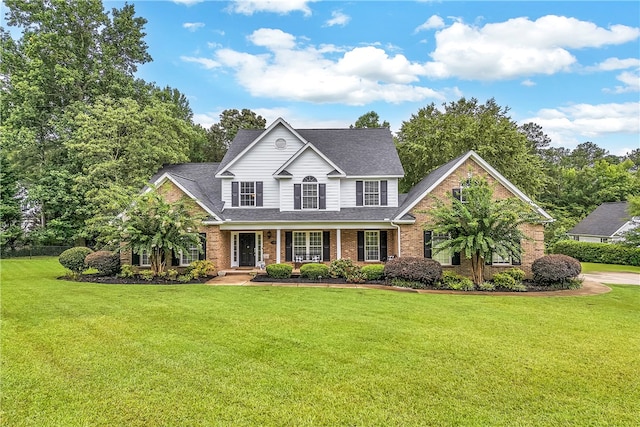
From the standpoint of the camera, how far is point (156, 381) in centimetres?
547

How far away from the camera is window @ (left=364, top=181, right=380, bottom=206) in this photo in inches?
773

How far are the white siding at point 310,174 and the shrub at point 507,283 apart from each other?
850cm

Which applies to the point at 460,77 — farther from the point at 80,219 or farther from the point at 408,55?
the point at 80,219

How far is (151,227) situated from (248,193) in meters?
5.79

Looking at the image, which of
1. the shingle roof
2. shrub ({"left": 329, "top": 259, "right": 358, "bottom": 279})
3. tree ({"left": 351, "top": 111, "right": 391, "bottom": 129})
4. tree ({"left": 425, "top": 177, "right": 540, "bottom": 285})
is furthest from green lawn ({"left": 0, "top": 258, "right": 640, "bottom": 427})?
tree ({"left": 351, "top": 111, "right": 391, "bottom": 129})

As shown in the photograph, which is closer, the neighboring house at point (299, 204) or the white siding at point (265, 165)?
the neighboring house at point (299, 204)

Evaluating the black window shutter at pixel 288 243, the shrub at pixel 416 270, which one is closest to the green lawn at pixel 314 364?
the shrub at pixel 416 270

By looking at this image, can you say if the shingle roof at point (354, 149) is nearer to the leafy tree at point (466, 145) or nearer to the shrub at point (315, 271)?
the shrub at point (315, 271)

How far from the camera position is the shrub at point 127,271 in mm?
16217

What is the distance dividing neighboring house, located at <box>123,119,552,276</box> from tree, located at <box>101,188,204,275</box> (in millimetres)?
1795

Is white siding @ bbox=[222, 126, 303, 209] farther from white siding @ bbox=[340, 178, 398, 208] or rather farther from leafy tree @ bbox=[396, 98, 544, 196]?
leafy tree @ bbox=[396, 98, 544, 196]

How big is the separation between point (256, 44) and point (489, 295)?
19976 mm

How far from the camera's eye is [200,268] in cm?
1636

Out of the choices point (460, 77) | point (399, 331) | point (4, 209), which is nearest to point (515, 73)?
point (460, 77)
